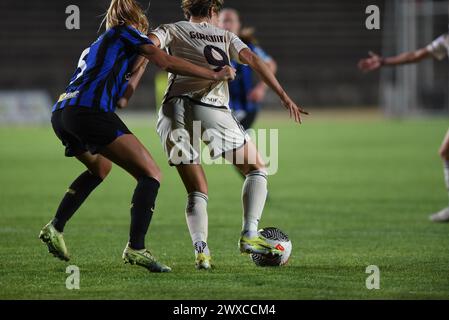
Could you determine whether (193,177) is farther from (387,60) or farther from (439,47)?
(439,47)

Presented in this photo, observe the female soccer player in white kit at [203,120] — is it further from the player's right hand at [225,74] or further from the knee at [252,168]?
the player's right hand at [225,74]

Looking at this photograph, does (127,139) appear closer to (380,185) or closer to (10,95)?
(380,185)

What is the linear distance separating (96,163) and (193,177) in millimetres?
798

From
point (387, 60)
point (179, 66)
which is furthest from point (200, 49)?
point (387, 60)

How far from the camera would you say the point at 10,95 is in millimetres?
30969

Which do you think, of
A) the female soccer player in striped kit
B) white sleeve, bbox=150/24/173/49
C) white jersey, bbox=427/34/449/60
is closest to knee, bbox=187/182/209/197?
the female soccer player in striped kit

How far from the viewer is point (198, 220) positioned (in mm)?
6461

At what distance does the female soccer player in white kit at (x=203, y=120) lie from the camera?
20.8 feet

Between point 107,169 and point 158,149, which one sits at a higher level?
point 107,169

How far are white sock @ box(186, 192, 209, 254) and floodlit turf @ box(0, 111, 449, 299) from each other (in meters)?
0.21

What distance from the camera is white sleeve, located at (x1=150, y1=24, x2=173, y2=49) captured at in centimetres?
620
